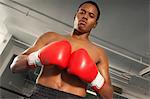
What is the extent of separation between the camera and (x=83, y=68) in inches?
47.0

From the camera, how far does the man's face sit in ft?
4.76

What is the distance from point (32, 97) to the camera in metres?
1.20

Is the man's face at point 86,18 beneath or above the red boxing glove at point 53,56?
above

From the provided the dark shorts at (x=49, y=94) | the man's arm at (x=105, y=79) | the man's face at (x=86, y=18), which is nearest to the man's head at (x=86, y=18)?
the man's face at (x=86, y=18)

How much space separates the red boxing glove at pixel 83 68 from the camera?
1176 mm

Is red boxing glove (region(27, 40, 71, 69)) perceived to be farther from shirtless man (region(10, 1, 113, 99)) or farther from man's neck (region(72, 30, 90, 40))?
man's neck (region(72, 30, 90, 40))

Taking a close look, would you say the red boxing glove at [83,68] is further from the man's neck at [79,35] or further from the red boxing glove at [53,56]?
the man's neck at [79,35]

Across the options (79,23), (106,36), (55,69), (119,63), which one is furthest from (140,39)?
(55,69)

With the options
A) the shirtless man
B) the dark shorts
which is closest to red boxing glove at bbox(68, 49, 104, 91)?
the shirtless man

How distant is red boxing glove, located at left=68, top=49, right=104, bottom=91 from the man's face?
259 mm

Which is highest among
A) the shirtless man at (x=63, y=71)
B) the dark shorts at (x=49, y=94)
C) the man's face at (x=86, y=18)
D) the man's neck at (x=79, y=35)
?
the man's face at (x=86, y=18)

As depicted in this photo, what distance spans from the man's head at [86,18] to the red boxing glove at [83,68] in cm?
26

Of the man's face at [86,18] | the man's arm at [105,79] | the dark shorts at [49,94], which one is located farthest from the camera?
the man's face at [86,18]

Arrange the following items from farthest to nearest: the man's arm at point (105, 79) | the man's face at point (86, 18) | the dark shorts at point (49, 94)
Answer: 1. the man's face at point (86, 18)
2. the man's arm at point (105, 79)
3. the dark shorts at point (49, 94)
